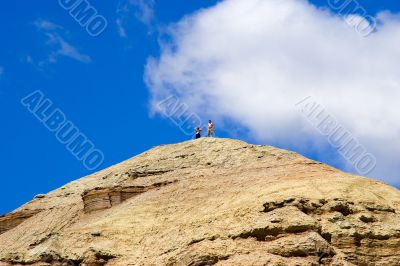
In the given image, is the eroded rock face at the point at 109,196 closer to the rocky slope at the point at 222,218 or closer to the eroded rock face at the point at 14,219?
the rocky slope at the point at 222,218

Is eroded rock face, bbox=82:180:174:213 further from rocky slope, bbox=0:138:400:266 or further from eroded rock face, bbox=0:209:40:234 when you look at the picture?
eroded rock face, bbox=0:209:40:234

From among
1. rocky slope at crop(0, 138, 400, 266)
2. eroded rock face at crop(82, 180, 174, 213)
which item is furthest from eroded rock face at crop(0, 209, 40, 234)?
eroded rock face at crop(82, 180, 174, 213)

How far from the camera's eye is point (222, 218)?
3189 cm

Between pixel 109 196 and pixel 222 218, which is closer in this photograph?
pixel 222 218

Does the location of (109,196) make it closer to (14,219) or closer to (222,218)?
(14,219)

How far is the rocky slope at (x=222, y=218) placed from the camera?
1125 inches

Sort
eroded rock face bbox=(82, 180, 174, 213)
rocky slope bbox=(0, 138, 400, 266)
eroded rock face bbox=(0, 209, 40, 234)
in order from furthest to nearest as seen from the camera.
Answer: eroded rock face bbox=(0, 209, 40, 234) → eroded rock face bbox=(82, 180, 174, 213) → rocky slope bbox=(0, 138, 400, 266)

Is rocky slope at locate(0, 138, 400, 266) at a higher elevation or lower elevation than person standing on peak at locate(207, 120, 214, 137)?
lower

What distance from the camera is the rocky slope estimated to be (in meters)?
28.6

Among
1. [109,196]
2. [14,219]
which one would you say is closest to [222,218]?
[109,196]

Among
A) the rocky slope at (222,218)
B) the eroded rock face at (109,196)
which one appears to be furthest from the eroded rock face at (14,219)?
the eroded rock face at (109,196)

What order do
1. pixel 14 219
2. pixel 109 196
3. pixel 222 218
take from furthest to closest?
1. pixel 14 219
2. pixel 109 196
3. pixel 222 218

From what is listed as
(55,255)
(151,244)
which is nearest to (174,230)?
(151,244)

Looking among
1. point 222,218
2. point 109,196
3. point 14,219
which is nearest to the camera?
point 222,218
